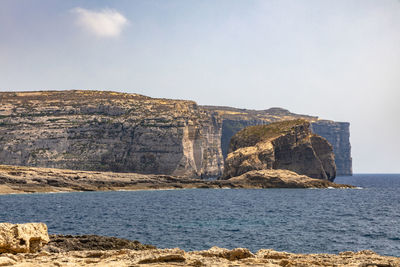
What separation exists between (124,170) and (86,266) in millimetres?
125100

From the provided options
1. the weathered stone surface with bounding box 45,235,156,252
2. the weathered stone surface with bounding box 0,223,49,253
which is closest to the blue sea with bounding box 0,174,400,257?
the weathered stone surface with bounding box 45,235,156,252

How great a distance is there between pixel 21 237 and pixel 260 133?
115236 mm

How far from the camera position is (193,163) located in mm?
147125

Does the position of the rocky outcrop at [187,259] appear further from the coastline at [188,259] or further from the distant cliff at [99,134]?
the distant cliff at [99,134]

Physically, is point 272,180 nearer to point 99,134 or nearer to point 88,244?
point 99,134

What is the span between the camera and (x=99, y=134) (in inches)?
5502

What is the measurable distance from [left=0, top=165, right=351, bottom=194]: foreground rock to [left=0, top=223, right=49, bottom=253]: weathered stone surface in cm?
8014

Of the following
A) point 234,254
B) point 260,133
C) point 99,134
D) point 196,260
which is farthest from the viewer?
point 99,134

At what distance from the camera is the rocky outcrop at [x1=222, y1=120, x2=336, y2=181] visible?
4722 inches

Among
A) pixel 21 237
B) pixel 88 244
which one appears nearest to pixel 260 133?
pixel 88 244

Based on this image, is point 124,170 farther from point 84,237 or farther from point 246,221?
point 84,237

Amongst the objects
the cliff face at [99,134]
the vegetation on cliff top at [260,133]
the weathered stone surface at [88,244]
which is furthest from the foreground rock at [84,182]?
the weathered stone surface at [88,244]

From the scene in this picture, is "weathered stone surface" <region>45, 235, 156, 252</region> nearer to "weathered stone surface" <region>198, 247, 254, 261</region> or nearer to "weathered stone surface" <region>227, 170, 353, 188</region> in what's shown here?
"weathered stone surface" <region>198, 247, 254, 261</region>

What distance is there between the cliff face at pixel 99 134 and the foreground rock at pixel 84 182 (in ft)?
69.0
